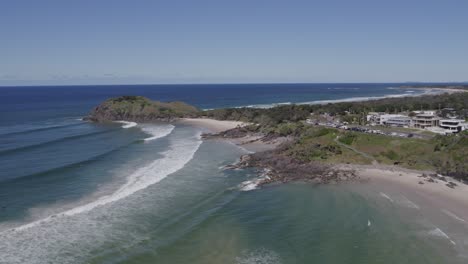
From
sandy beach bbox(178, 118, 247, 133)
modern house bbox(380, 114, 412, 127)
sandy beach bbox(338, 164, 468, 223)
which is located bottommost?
sandy beach bbox(338, 164, 468, 223)

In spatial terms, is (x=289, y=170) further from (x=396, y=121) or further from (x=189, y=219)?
Answer: (x=396, y=121)

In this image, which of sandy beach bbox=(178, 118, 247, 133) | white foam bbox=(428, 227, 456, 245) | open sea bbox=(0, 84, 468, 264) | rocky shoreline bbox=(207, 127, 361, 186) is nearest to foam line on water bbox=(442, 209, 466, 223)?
open sea bbox=(0, 84, 468, 264)

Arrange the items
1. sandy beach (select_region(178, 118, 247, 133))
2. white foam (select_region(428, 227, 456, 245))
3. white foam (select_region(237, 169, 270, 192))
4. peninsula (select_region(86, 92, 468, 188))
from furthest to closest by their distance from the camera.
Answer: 1. sandy beach (select_region(178, 118, 247, 133))
2. peninsula (select_region(86, 92, 468, 188))
3. white foam (select_region(237, 169, 270, 192))
4. white foam (select_region(428, 227, 456, 245))

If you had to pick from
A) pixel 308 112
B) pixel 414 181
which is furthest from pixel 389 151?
pixel 308 112

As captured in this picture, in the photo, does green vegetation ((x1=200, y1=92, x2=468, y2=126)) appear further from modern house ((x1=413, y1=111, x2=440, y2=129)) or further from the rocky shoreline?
the rocky shoreline

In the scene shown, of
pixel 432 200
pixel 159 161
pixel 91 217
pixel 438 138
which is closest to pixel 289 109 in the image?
pixel 438 138
